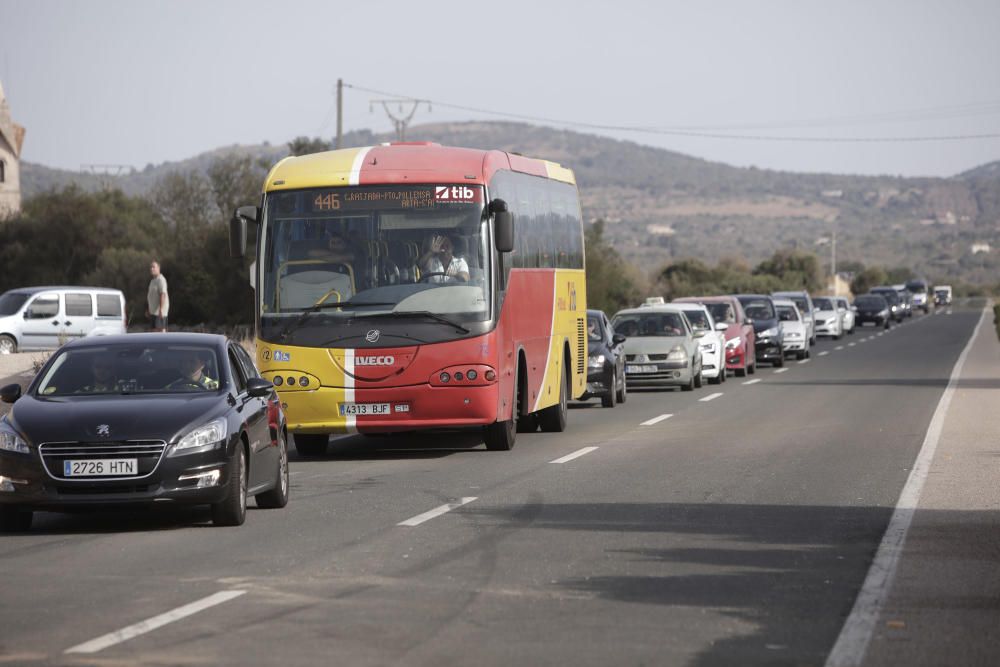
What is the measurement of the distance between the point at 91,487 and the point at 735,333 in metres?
25.5

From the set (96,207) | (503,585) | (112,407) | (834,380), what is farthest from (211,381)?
(96,207)

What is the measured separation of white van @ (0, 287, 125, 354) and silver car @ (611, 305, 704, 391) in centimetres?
1241

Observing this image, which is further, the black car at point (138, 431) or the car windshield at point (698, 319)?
the car windshield at point (698, 319)

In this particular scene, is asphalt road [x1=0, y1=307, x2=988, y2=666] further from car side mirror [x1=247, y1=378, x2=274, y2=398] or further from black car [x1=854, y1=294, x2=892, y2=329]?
black car [x1=854, y1=294, x2=892, y2=329]

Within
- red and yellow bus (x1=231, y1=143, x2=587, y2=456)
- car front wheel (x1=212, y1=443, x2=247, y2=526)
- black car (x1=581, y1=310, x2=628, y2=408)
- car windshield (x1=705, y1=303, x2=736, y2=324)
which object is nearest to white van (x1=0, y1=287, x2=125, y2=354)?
car windshield (x1=705, y1=303, x2=736, y2=324)

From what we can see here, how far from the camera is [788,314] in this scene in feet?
147

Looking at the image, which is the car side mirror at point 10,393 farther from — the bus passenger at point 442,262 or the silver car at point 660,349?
the silver car at point 660,349

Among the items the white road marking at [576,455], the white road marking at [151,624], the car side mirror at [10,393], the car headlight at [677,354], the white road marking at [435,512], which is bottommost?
the white road marking at [576,455]

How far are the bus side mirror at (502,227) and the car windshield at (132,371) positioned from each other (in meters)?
5.44

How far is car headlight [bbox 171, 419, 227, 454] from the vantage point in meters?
11.5

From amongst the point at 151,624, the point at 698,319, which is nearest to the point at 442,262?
the point at 151,624

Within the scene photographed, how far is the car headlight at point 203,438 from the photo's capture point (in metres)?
11.5

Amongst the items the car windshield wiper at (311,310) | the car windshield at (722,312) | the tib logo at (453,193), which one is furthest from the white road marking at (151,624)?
the car windshield at (722,312)

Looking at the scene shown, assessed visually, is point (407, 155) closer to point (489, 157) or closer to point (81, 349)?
point (489, 157)
